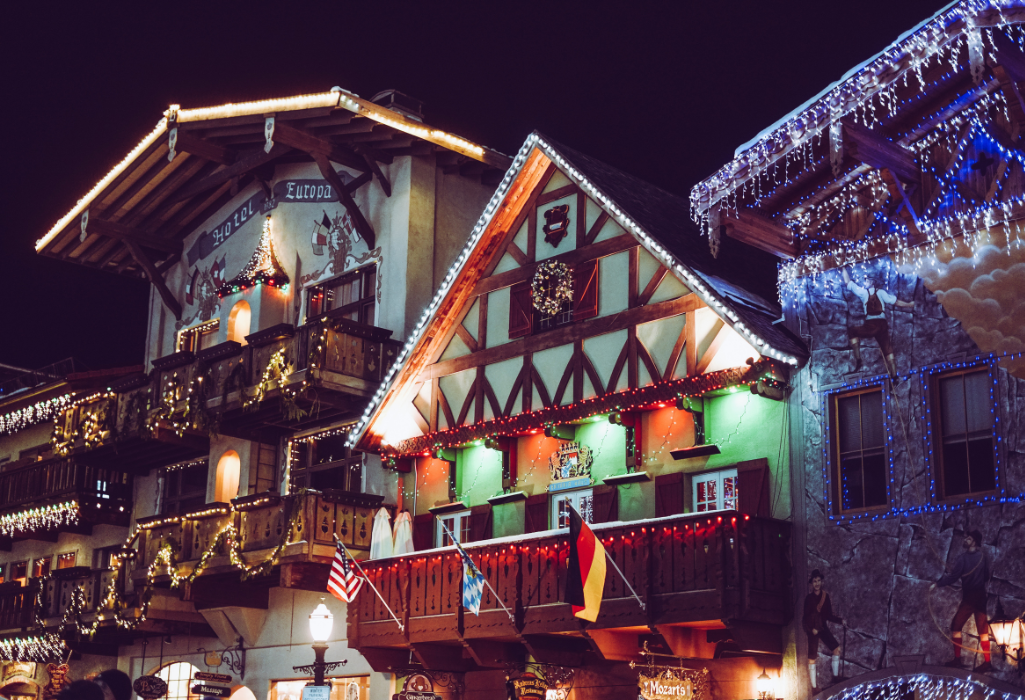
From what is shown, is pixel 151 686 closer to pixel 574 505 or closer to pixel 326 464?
pixel 326 464

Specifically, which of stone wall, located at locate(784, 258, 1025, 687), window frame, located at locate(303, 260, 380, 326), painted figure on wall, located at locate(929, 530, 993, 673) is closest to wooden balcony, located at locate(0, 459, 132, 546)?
Answer: window frame, located at locate(303, 260, 380, 326)

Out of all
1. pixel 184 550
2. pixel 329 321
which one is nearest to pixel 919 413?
pixel 329 321

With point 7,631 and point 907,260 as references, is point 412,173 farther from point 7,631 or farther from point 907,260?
point 7,631

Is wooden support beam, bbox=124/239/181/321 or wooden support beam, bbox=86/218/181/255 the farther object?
wooden support beam, bbox=124/239/181/321

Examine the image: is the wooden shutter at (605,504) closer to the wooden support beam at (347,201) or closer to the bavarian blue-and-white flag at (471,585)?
the bavarian blue-and-white flag at (471,585)

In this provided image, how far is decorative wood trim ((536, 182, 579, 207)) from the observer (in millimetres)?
24328

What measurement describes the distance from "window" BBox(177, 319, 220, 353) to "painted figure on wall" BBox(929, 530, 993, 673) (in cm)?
1988

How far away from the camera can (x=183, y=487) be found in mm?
33031

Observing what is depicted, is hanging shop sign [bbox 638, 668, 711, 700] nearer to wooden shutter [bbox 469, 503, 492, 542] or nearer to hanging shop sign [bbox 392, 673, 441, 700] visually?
hanging shop sign [bbox 392, 673, 441, 700]

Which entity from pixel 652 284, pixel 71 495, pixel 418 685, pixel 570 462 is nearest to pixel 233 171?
pixel 71 495

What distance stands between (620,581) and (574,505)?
321cm

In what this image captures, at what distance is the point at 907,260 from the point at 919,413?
2179mm

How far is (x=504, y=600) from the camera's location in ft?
71.9

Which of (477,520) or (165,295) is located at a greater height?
(165,295)
